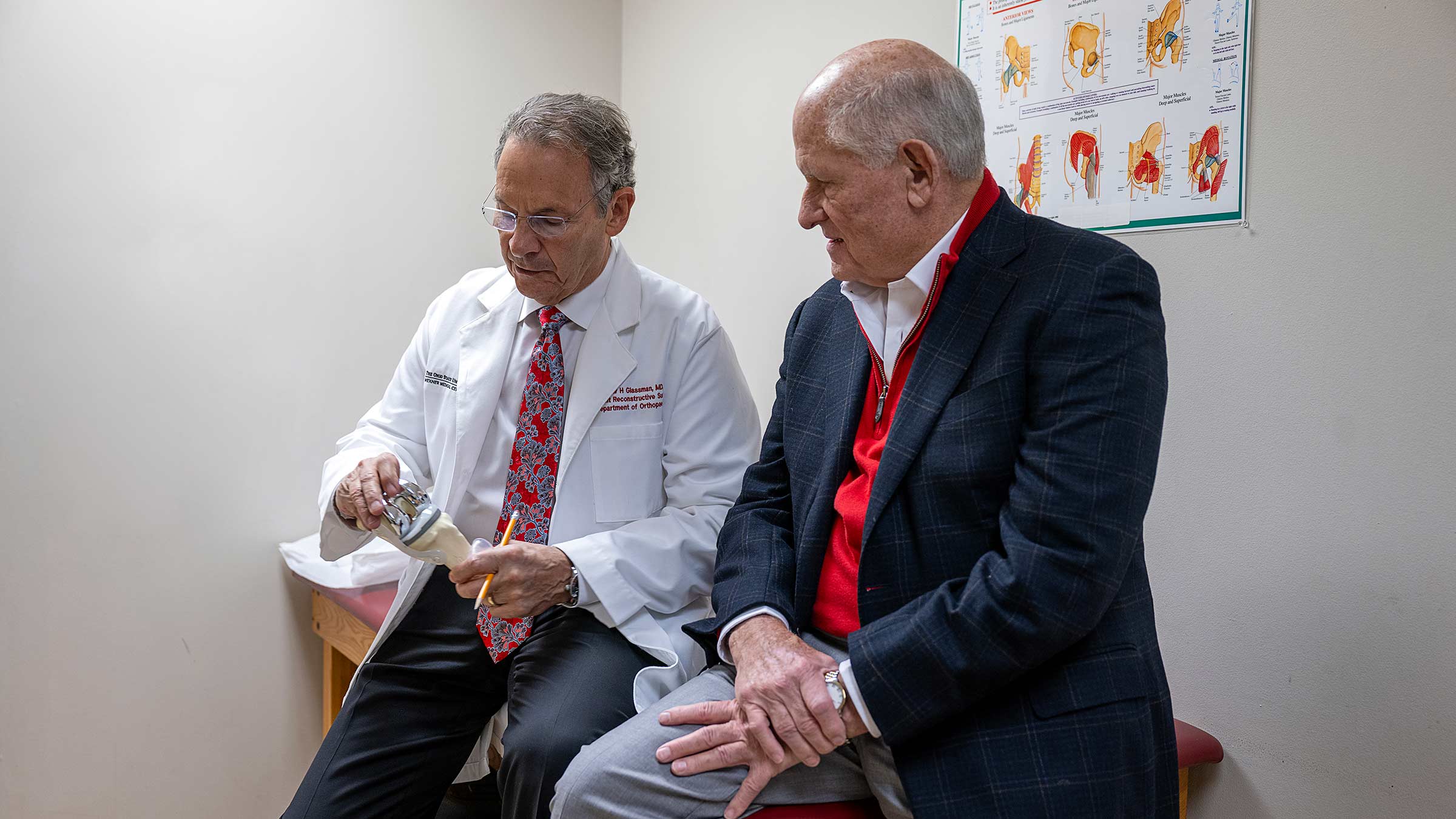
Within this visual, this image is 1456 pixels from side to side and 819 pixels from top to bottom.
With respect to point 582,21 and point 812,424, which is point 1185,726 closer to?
point 812,424

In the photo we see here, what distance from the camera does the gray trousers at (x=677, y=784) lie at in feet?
4.43

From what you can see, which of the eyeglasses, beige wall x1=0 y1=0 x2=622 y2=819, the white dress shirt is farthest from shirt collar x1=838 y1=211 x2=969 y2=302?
beige wall x1=0 y1=0 x2=622 y2=819

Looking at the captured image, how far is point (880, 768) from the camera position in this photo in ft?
4.34

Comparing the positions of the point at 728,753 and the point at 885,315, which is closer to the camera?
the point at 728,753

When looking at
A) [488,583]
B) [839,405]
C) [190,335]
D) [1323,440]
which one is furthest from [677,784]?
[190,335]

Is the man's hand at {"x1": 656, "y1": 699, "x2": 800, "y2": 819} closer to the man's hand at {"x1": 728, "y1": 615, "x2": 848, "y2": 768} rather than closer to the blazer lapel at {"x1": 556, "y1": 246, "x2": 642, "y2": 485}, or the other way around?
the man's hand at {"x1": 728, "y1": 615, "x2": 848, "y2": 768}

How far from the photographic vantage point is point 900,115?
1329 mm

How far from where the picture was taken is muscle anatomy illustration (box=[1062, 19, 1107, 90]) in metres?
1.86

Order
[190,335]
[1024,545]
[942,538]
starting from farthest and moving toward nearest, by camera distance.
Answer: [190,335], [942,538], [1024,545]

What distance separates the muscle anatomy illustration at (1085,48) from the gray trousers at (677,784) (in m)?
1.31

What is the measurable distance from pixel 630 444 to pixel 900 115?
2.84 ft

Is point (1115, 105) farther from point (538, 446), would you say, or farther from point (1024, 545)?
point (538, 446)

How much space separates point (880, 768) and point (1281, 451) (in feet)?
2.94

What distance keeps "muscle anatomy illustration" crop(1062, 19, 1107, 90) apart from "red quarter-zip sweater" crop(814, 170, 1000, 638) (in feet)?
2.01
